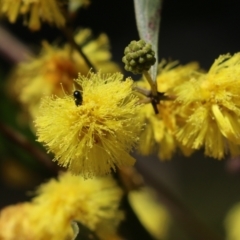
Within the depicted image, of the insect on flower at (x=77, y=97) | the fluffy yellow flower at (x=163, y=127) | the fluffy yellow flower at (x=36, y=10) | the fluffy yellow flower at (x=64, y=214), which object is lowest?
the fluffy yellow flower at (x=64, y=214)

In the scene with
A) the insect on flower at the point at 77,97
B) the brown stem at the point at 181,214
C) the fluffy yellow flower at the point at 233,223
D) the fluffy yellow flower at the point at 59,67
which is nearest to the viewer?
the insect on flower at the point at 77,97

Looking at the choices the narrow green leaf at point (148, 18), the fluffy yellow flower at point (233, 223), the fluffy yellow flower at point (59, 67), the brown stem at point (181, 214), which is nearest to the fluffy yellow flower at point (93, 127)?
the narrow green leaf at point (148, 18)

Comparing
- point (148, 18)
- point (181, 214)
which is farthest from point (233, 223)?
point (148, 18)

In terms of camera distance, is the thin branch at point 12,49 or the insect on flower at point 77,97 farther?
the thin branch at point 12,49

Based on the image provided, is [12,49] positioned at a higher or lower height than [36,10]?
lower

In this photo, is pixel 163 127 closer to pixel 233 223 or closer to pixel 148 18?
pixel 148 18

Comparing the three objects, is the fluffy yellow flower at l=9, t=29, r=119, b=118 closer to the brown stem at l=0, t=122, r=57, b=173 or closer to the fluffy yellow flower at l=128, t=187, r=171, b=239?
the brown stem at l=0, t=122, r=57, b=173

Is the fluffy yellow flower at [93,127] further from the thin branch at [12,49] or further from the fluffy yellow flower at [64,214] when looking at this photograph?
the thin branch at [12,49]
